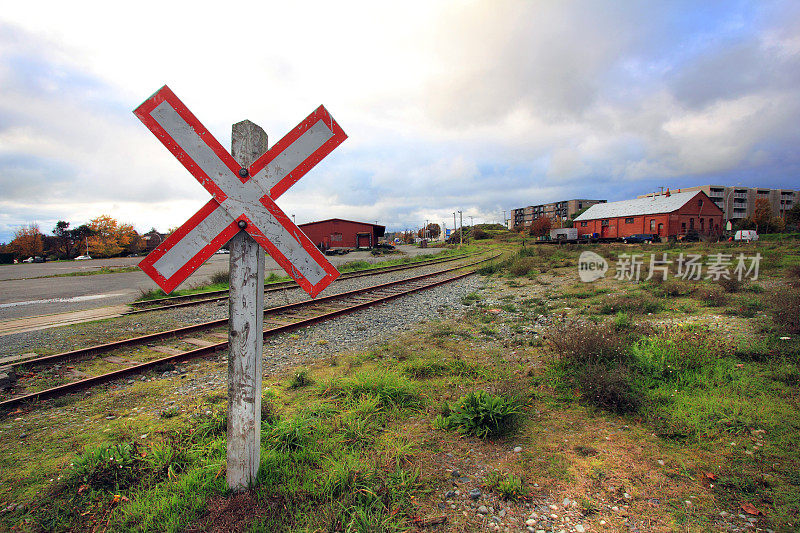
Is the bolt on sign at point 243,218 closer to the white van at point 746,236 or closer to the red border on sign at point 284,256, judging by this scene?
the red border on sign at point 284,256

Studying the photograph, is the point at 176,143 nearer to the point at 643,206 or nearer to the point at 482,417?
the point at 482,417

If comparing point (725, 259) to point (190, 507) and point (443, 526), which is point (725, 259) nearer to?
point (443, 526)

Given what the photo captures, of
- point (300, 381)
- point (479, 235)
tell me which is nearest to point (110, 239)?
point (479, 235)

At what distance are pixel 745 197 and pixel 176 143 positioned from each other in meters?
148

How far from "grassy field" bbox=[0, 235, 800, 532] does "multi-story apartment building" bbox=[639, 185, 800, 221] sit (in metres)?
126

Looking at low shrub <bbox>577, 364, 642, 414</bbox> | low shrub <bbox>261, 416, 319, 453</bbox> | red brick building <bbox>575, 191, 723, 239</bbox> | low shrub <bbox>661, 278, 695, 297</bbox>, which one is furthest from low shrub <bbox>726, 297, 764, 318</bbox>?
red brick building <bbox>575, 191, 723, 239</bbox>

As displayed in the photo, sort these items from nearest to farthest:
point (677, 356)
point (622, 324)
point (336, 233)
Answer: point (677, 356) → point (622, 324) → point (336, 233)

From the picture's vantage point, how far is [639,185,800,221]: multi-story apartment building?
99.8 metres

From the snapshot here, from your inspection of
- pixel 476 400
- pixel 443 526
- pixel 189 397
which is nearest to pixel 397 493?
pixel 443 526

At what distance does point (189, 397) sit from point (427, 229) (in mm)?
115188

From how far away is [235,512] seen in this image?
215cm

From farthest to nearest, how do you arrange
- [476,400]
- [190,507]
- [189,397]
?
[189,397] → [476,400] → [190,507]

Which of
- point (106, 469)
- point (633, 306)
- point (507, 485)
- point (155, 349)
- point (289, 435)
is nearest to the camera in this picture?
point (507, 485)

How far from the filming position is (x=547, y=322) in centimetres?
727
